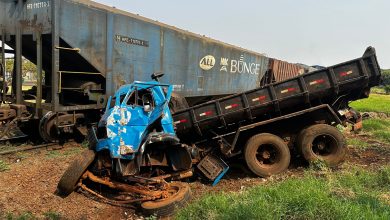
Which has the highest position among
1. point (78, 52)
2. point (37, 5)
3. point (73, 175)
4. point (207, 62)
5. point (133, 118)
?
point (37, 5)

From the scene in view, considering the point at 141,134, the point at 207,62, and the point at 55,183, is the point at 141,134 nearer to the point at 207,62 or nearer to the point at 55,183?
the point at 55,183

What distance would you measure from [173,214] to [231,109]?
9.57 feet

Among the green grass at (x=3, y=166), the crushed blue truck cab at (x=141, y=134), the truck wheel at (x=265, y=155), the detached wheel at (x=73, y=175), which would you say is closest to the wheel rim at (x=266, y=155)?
the truck wheel at (x=265, y=155)

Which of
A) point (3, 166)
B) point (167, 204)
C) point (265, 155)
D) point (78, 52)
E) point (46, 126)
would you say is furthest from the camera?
point (46, 126)

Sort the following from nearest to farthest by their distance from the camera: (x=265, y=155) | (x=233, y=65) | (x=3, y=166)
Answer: (x=3, y=166) → (x=265, y=155) → (x=233, y=65)

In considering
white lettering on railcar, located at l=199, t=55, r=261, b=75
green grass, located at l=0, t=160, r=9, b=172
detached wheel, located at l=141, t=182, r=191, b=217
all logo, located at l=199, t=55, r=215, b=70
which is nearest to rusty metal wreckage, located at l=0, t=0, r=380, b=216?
detached wheel, located at l=141, t=182, r=191, b=217

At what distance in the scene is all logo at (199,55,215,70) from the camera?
46.1 feet

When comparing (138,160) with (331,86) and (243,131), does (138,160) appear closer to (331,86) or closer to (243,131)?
(243,131)

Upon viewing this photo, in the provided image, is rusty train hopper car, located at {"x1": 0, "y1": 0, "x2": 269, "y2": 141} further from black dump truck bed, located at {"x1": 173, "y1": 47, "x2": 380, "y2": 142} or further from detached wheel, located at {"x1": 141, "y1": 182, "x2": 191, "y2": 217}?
detached wheel, located at {"x1": 141, "y1": 182, "x2": 191, "y2": 217}

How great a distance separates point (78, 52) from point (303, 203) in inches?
277

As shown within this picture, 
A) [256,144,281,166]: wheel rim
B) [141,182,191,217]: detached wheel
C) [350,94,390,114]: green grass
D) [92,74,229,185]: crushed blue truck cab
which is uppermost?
[350,94,390,114]: green grass

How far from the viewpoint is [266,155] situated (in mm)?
8117

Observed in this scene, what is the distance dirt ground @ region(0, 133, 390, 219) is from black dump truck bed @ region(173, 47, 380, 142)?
1159mm

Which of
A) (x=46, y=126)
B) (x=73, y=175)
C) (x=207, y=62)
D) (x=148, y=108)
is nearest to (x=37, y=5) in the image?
(x=46, y=126)
